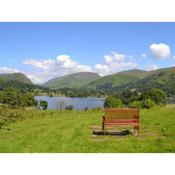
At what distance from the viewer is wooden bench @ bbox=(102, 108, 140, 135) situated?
36.4 ft

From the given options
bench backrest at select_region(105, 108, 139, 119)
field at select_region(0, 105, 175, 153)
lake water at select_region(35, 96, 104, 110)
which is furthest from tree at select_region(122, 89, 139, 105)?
bench backrest at select_region(105, 108, 139, 119)

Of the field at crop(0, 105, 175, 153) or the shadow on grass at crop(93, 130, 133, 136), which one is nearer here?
the field at crop(0, 105, 175, 153)

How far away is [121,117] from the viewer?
37.0ft

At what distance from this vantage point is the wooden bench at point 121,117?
11109 millimetres

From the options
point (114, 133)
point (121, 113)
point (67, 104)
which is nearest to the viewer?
point (121, 113)

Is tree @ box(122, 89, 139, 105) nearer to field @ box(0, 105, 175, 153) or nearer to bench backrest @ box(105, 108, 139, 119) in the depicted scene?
field @ box(0, 105, 175, 153)

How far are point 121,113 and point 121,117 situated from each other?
129 mm

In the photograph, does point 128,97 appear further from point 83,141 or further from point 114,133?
point 83,141

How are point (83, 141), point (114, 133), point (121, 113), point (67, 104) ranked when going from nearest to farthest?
point (83, 141), point (121, 113), point (114, 133), point (67, 104)

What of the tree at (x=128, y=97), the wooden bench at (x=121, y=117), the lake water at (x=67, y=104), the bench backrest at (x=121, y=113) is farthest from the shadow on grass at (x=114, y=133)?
the tree at (x=128, y=97)

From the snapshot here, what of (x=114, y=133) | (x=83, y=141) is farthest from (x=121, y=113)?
(x=83, y=141)
